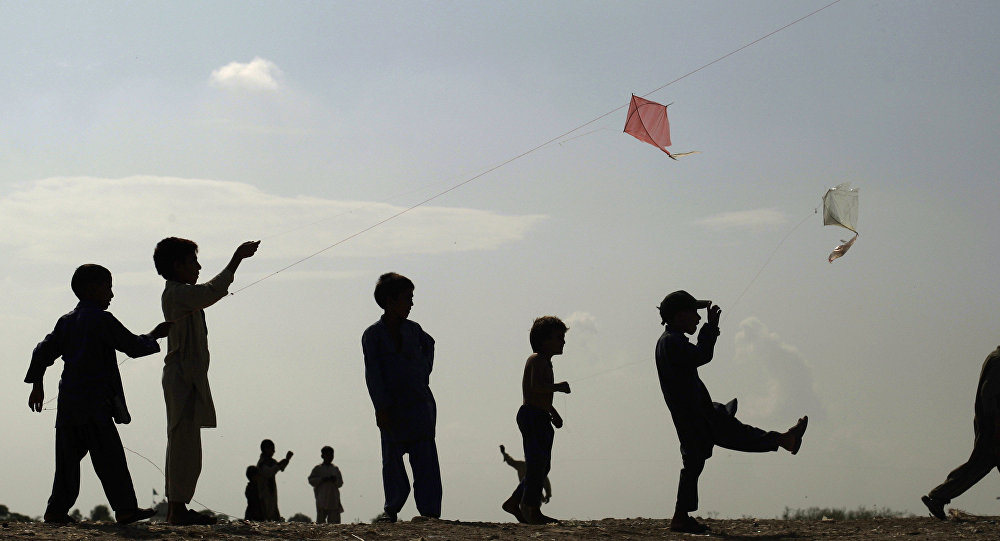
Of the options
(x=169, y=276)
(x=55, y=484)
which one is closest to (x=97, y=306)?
(x=169, y=276)

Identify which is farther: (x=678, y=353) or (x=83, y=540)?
(x=678, y=353)

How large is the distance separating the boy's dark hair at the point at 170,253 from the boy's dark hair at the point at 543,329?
331 cm

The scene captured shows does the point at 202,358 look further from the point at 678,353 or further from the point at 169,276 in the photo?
the point at 678,353

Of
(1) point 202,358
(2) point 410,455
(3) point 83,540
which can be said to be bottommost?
(3) point 83,540

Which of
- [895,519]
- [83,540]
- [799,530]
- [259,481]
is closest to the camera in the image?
[83,540]

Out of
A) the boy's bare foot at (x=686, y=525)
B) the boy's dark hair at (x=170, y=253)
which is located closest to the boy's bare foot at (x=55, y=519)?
the boy's dark hair at (x=170, y=253)

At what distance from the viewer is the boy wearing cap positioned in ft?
30.3

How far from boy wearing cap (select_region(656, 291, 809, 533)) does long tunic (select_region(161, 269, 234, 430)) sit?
370 centimetres

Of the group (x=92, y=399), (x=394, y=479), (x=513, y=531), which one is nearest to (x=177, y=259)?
(x=92, y=399)

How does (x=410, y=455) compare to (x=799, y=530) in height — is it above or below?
above

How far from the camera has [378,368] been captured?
32.9 feet

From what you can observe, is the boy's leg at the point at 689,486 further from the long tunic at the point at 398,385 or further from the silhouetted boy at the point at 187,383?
the silhouetted boy at the point at 187,383

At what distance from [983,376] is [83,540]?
25.5 feet

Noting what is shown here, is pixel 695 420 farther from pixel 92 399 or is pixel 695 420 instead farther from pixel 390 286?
pixel 92 399
